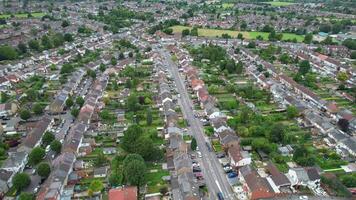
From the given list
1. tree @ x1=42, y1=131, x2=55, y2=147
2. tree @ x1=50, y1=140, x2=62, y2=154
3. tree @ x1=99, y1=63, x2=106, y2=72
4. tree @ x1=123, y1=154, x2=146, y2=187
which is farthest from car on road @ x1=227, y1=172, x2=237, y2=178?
tree @ x1=99, y1=63, x2=106, y2=72

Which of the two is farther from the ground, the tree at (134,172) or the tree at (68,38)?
the tree at (68,38)

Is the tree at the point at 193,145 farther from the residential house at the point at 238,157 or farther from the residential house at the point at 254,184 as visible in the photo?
the residential house at the point at 254,184

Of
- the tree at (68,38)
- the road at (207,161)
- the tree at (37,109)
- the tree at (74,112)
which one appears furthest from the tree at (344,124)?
the tree at (68,38)

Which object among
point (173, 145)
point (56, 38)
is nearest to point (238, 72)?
point (173, 145)

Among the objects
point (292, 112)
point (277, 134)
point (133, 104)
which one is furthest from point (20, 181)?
point (292, 112)

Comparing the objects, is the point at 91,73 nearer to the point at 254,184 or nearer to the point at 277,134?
the point at 277,134

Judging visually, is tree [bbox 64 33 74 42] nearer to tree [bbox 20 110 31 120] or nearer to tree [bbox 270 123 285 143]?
tree [bbox 20 110 31 120]

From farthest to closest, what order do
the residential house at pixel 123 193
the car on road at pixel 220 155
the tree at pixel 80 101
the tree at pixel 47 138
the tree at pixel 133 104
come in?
the tree at pixel 80 101, the tree at pixel 133 104, the tree at pixel 47 138, the car on road at pixel 220 155, the residential house at pixel 123 193
